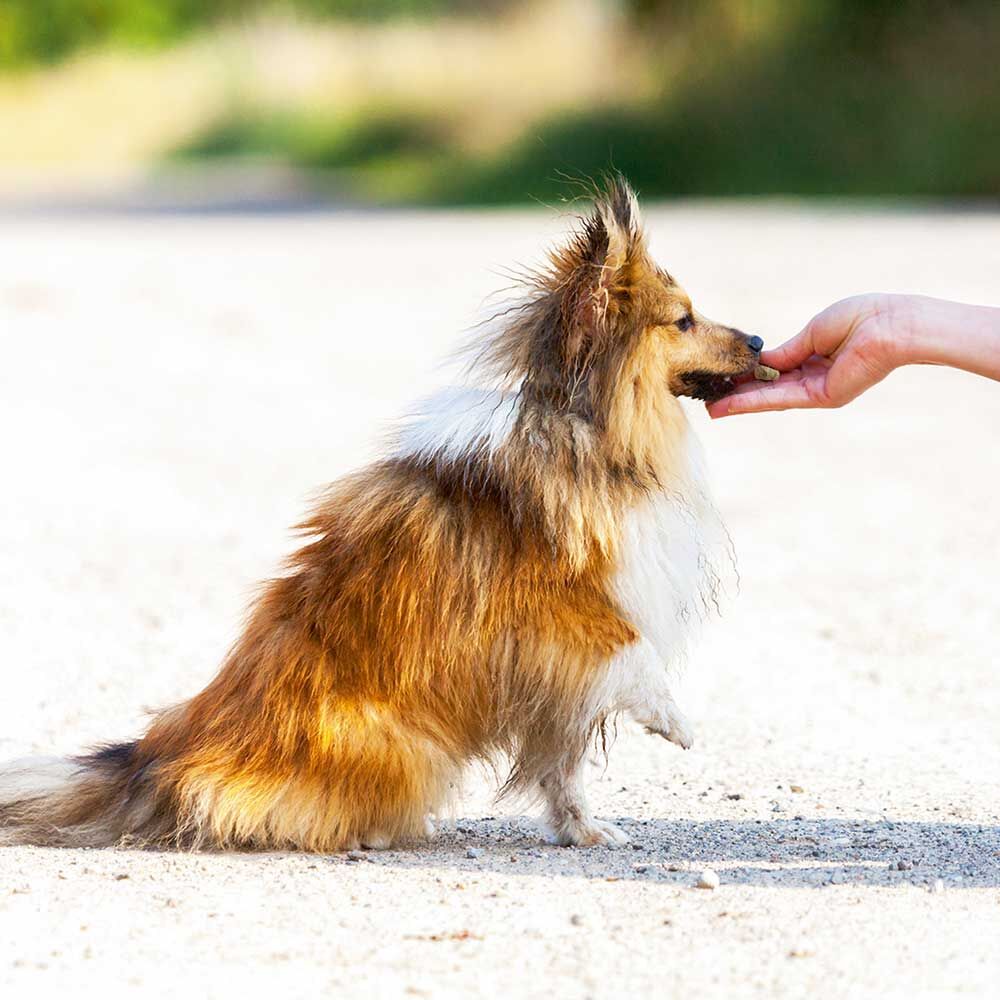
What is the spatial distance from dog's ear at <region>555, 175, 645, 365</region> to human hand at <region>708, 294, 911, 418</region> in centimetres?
57

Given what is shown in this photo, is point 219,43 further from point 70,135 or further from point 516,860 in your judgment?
point 516,860

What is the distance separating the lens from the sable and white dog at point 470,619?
4848 mm

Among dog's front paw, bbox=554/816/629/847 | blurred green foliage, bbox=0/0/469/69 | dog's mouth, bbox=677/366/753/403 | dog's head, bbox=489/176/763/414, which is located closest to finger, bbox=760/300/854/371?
dog's mouth, bbox=677/366/753/403

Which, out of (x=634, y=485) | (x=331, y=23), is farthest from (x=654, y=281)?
(x=331, y=23)

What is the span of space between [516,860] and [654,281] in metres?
1.70

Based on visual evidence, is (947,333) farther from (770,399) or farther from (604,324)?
(604,324)

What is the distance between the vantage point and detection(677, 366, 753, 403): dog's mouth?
210 inches

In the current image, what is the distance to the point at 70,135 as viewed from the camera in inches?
1606

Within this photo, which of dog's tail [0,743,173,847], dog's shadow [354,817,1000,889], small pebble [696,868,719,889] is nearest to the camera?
small pebble [696,868,719,889]

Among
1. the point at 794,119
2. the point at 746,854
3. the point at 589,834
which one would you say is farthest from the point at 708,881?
the point at 794,119

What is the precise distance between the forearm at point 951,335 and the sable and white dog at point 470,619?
66cm

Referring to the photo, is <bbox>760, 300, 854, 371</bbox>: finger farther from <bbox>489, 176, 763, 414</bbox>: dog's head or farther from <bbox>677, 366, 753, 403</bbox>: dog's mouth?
<bbox>489, 176, 763, 414</bbox>: dog's head

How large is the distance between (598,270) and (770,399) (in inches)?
32.3

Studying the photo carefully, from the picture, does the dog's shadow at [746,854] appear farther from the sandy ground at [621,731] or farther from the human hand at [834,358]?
the human hand at [834,358]
